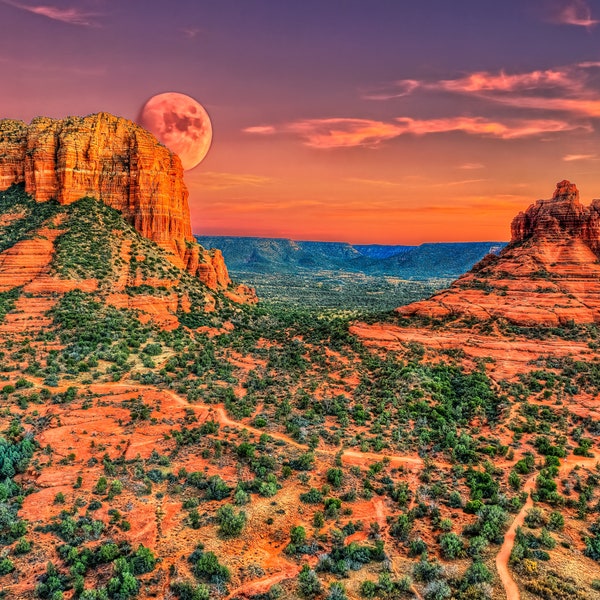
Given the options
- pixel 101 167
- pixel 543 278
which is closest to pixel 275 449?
pixel 543 278

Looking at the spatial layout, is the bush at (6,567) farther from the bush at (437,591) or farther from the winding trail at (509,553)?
the winding trail at (509,553)

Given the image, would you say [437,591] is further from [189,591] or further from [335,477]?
[189,591]

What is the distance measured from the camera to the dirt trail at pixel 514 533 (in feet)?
74.2

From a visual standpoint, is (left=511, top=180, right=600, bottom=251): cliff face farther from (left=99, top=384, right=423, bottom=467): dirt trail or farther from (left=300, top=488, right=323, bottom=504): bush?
(left=300, top=488, right=323, bottom=504): bush

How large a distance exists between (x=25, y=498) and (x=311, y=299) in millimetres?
140474

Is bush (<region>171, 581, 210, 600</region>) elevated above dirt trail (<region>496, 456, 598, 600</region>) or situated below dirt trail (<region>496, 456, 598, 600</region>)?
below

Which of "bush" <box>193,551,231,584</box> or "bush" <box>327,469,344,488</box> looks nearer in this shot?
"bush" <box>193,551,231,584</box>

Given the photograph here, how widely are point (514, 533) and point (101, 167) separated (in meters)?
76.1

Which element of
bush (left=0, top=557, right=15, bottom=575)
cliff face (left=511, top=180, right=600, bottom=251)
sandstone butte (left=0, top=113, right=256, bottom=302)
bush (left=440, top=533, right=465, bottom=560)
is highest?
sandstone butte (left=0, top=113, right=256, bottom=302)

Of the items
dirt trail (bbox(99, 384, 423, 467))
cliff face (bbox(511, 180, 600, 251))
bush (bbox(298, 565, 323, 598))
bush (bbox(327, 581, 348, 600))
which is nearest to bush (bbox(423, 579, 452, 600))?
bush (bbox(327, 581, 348, 600))

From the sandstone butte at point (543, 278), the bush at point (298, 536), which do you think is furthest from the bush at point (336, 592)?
the sandstone butte at point (543, 278)

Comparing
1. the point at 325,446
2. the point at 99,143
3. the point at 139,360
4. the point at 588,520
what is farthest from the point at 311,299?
the point at 588,520

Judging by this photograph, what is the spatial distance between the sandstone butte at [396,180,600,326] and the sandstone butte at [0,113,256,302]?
1825 inches

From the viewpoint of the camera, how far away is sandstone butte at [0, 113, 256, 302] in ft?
236
